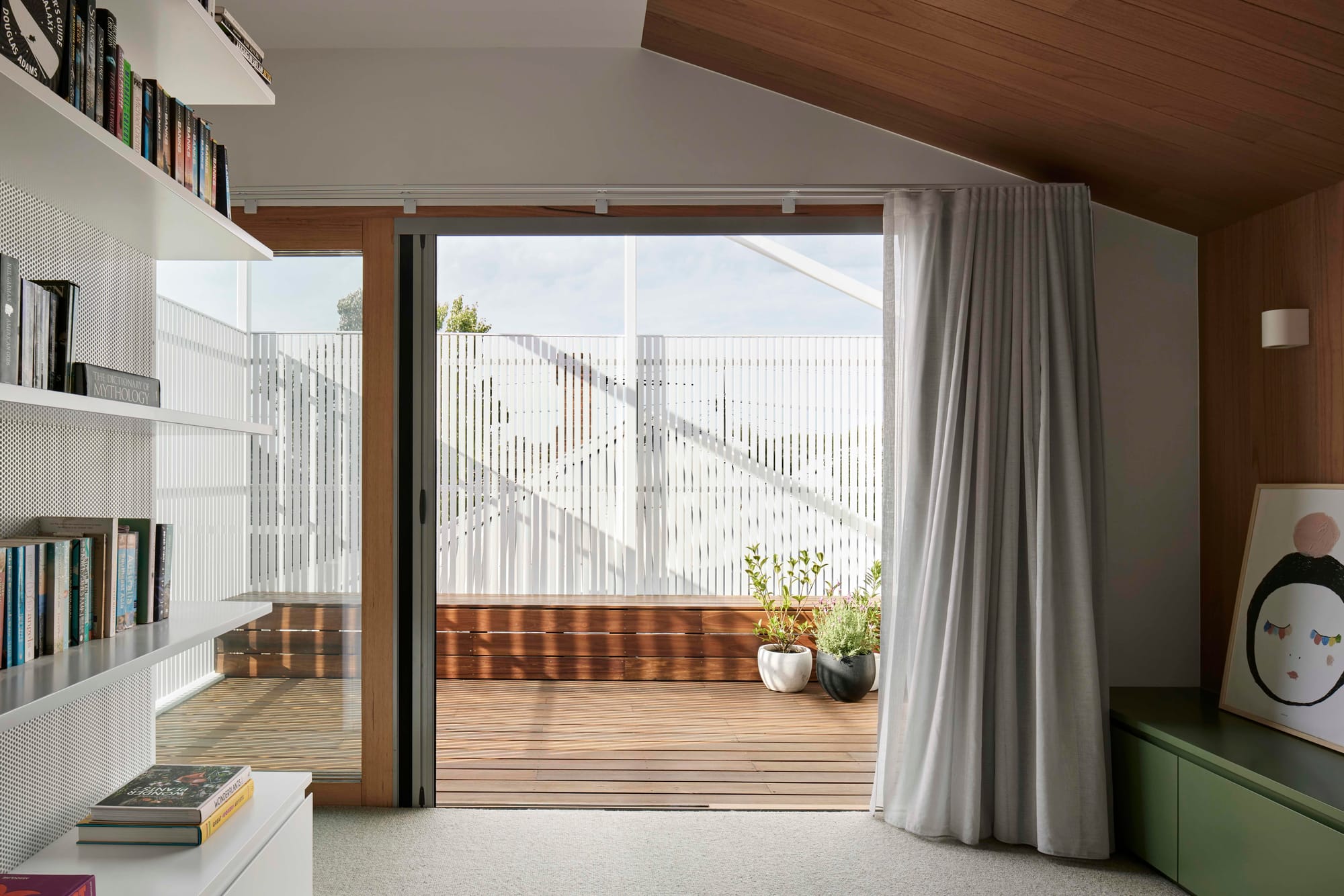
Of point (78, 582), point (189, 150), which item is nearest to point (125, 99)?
point (189, 150)

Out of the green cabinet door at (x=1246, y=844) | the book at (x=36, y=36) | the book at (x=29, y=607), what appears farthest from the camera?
the green cabinet door at (x=1246, y=844)

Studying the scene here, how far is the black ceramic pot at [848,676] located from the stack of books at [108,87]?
11.7 ft

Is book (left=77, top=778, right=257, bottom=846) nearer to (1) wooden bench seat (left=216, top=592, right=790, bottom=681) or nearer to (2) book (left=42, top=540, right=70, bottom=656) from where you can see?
(2) book (left=42, top=540, right=70, bottom=656)

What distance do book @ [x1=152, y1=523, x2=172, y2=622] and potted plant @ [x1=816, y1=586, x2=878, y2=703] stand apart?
3.34 m

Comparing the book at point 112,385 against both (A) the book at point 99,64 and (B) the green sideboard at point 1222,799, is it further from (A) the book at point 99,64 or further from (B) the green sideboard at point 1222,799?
(B) the green sideboard at point 1222,799

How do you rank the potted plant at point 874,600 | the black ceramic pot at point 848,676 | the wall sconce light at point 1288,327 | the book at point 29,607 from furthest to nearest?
the potted plant at point 874,600 < the black ceramic pot at point 848,676 < the wall sconce light at point 1288,327 < the book at point 29,607

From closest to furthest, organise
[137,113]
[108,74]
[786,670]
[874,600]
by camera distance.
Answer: [108,74] < [137,113] < [786,670] < [874,600]

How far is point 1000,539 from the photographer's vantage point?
9.20 ft

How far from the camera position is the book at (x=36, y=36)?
4.11 ft

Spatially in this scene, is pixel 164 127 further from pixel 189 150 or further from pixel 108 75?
pixel 108 75

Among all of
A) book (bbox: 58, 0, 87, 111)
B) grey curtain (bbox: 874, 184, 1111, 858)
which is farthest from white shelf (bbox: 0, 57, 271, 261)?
grey curtain (bbox: 874, 184, 1111, 858)

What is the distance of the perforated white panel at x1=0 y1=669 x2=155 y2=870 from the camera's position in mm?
1627

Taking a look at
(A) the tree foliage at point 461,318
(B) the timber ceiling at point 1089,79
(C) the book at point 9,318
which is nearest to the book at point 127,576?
(C) the book at point 9,318

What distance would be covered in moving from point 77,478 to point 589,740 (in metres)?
2.60
